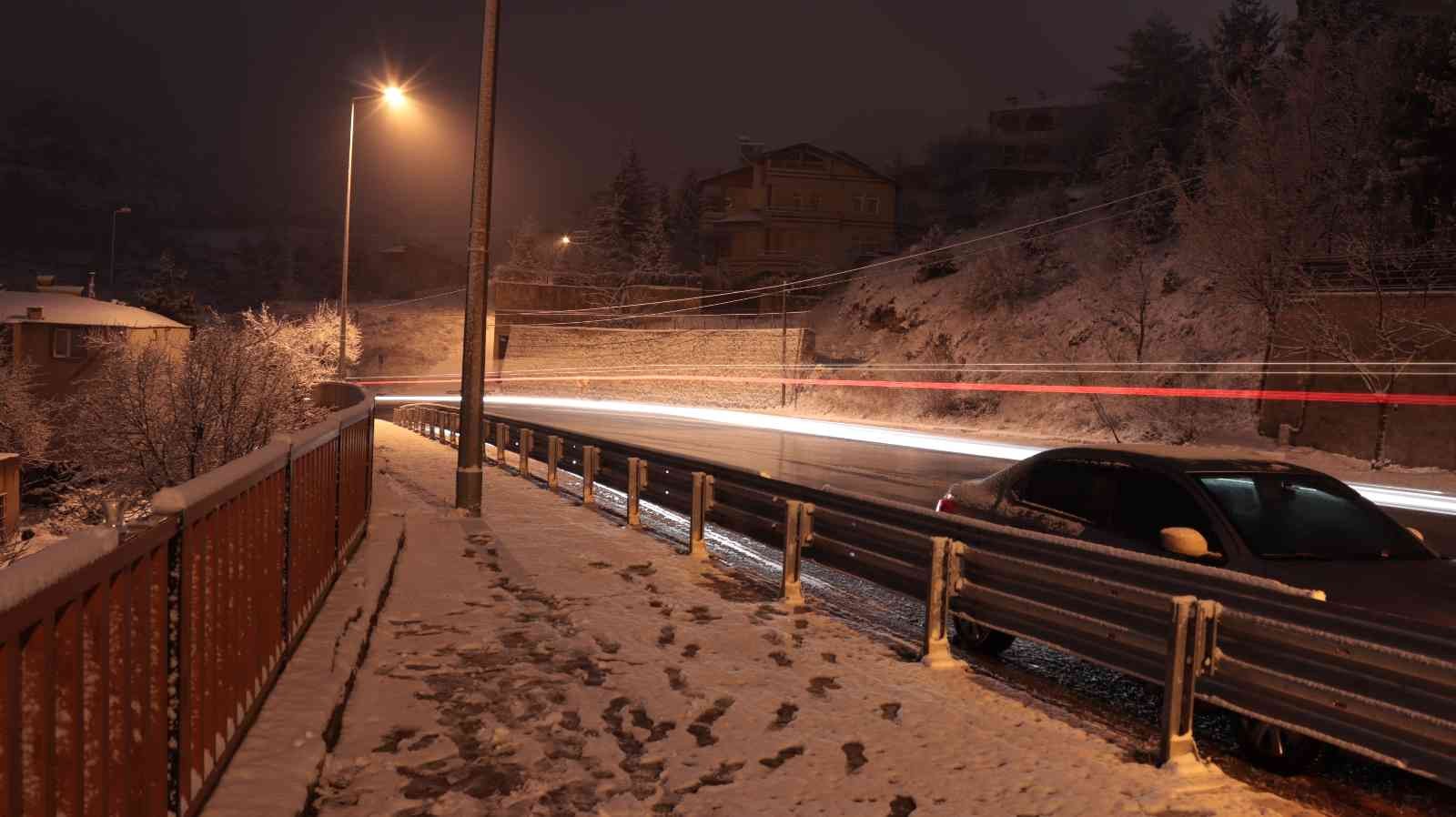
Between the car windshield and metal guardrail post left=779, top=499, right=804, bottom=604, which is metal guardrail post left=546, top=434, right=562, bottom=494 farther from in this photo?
the car windshield

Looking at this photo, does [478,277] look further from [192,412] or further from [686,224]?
[686,224]

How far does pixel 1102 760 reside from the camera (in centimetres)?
524

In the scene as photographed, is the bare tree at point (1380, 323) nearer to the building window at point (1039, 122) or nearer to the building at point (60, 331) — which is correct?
the building at point (60, 331)

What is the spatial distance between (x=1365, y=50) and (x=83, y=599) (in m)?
41.9

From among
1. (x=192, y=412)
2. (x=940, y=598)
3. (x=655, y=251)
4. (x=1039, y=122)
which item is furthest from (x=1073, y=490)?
(x=1039, y=122)

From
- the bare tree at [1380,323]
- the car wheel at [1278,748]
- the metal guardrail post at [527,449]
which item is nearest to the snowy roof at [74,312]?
the metal guardrail post at [527,449]

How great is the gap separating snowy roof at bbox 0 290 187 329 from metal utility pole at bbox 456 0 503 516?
142ft

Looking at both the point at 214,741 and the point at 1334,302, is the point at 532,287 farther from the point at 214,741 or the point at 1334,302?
the point at 214,741

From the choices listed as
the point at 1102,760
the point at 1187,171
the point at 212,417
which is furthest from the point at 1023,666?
the point at 1187,171

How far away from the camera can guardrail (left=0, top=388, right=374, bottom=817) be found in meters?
2.50

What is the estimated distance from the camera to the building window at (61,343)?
47194 mm

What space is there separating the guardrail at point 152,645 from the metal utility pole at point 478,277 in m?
6.53

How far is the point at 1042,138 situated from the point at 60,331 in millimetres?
85725

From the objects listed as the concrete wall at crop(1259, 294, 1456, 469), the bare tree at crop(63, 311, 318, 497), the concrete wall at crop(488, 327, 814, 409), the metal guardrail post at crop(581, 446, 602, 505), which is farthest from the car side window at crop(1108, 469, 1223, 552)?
the concrete wall at crop(488, 327, 814, 409)
